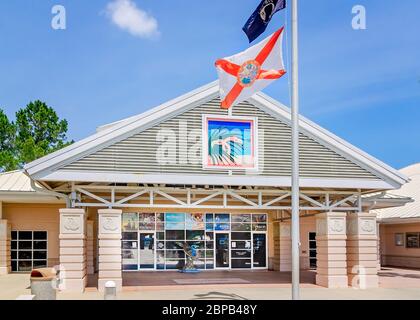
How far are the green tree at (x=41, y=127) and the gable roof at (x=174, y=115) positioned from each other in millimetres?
39412

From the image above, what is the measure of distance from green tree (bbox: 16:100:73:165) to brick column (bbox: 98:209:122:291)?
39344mm

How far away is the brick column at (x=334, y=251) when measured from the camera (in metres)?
20.2

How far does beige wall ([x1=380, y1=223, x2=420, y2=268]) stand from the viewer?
1240 inches

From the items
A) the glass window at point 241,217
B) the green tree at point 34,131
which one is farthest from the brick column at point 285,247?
the green tree at point 34,131

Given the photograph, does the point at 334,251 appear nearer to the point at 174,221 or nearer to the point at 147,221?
the point at 174,221

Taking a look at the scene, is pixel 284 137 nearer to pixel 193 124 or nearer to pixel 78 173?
pixel 193 124

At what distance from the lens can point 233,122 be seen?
19406 mm

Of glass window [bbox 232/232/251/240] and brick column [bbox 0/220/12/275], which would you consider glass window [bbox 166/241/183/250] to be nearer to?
glass window [bbox 232/232/251/240]

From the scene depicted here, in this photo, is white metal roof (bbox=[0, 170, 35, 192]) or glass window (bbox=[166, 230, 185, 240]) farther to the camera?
glass window (bbox=[166, 230, 185, 240])

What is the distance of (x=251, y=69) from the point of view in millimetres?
14594

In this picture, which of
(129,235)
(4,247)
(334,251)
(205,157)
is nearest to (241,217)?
(129,235)

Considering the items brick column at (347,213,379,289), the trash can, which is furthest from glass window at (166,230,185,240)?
the trash can
